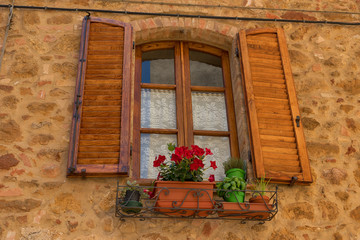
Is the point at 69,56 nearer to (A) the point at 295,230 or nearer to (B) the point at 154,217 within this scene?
(B) the point at 154,217

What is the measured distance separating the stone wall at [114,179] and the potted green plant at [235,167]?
370 mm

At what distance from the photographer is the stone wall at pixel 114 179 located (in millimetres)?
3844

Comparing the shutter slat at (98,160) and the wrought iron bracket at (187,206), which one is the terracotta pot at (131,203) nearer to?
the wrought iron bracket at (187,206)

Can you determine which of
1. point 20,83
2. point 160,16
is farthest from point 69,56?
point 160,16

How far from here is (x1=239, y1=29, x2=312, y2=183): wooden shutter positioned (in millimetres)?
4168

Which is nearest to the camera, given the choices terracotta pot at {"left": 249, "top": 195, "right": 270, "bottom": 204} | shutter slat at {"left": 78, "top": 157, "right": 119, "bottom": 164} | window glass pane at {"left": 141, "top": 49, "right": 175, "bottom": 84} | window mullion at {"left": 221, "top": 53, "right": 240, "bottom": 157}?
terracotta pot at {"left": 249, "top": 195, "right": 270, "bottom": 204}

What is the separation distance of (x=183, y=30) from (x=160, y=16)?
0.90 ft

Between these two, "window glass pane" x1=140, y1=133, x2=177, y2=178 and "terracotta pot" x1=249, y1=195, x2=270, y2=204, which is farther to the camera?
"window glass pane" x1=140, y1=133, x2=177, y2=178

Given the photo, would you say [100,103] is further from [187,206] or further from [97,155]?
A: [187,206]

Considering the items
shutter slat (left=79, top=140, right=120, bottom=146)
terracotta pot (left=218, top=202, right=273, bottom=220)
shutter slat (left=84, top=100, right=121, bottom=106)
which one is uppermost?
shutter slat (left=84, top=100, right=121, bottom=106)

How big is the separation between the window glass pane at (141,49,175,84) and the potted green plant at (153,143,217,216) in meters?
1.32

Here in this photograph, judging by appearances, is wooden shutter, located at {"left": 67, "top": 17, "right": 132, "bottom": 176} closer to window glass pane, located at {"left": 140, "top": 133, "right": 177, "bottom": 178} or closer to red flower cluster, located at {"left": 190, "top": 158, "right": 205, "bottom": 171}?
window glass pane, located at {"left": 140, "top": 133, "right": 177, "bottom": 178}

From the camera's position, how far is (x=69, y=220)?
3.80 meters

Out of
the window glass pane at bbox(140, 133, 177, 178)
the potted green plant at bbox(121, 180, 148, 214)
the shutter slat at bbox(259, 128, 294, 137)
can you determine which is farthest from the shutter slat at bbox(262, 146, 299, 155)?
the potted green plant at bbox(121, 180, 148, 214)
